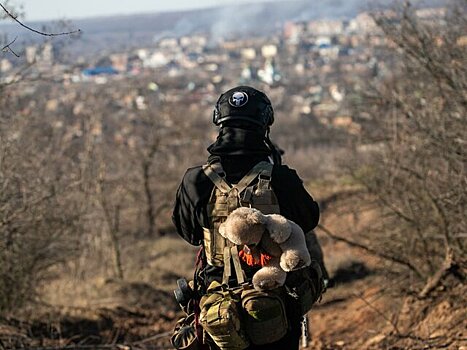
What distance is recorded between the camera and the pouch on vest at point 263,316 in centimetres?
355

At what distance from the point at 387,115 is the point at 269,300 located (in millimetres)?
11306

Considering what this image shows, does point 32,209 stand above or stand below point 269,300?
below

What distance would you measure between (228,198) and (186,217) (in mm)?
318

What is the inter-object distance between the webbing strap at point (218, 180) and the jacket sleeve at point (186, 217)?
15cm

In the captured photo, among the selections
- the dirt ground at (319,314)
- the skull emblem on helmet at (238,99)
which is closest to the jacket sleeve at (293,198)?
the skull emblem on helmet at (238,99)

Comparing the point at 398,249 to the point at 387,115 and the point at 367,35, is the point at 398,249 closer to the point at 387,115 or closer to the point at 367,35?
the point at 387,115

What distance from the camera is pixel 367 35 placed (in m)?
15.5

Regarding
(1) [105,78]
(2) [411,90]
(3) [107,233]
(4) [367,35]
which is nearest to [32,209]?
(2) [411,90]

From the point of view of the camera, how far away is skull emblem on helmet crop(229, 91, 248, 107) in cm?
377

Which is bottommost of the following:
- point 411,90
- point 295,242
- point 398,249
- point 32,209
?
point 398,249

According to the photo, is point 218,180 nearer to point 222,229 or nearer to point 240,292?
point 222,229

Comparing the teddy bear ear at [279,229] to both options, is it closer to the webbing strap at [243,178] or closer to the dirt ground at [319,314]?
the webbing strap at [243,178]

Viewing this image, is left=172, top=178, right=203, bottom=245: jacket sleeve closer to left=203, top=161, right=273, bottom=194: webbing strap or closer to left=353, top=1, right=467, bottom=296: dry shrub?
left=203, top=161, right=273, bottom=194: webbing strap

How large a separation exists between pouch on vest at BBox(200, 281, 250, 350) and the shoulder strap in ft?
1.60
